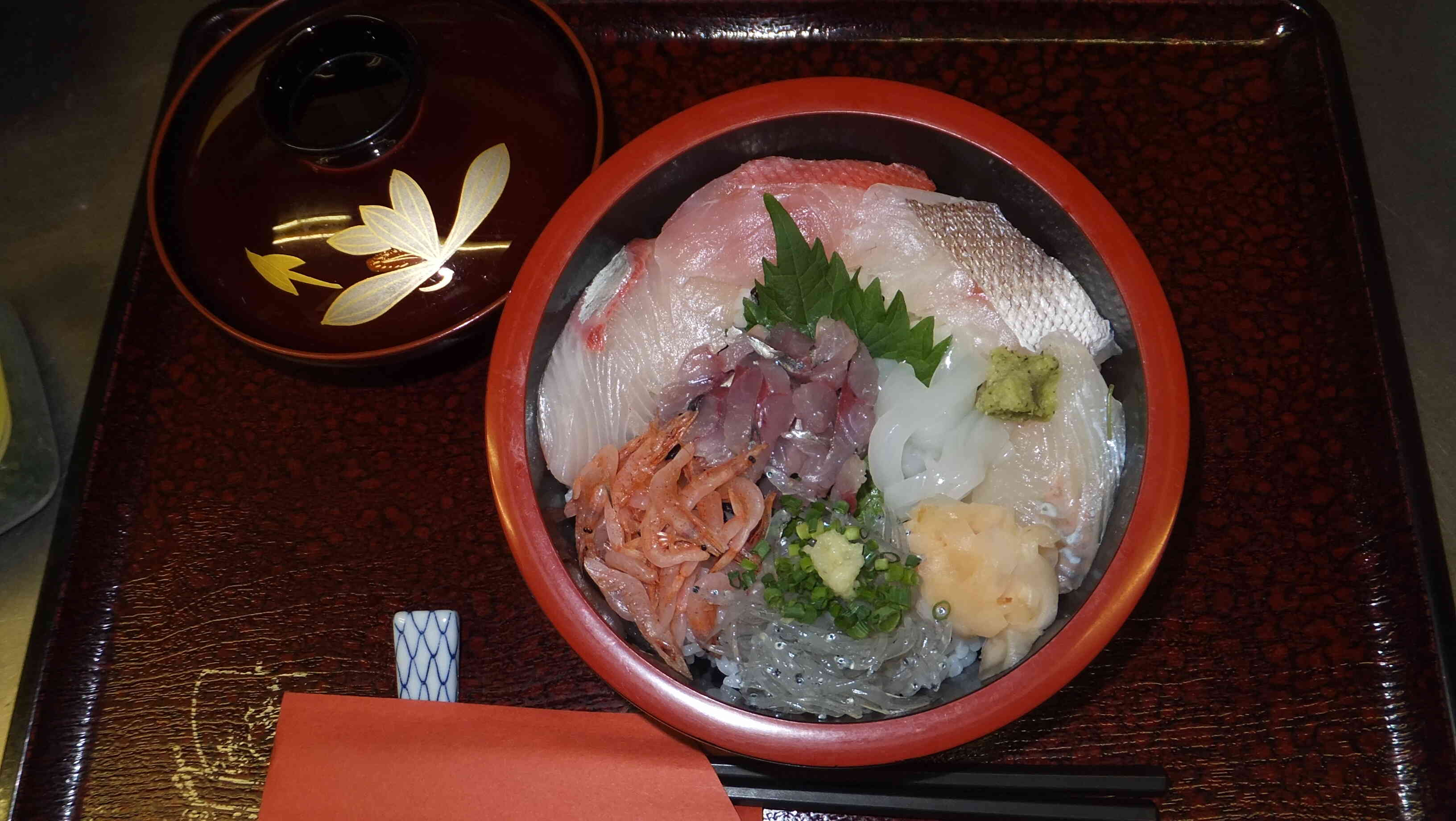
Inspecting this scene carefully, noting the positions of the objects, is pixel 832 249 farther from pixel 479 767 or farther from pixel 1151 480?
pixel 479 767

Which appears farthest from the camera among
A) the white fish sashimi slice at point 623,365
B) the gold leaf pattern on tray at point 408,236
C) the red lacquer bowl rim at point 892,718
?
the gold leaf pattern on tray at point 408,236

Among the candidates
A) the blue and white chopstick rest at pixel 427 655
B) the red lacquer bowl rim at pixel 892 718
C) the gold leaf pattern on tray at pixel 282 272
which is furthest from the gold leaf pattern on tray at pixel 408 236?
the blue and white chopstick rest at pixel 427 655

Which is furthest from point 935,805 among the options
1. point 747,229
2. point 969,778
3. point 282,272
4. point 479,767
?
point 282,272

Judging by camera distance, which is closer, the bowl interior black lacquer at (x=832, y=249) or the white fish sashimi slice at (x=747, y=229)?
the bowl interior black lacquer at (x=832, y=249)

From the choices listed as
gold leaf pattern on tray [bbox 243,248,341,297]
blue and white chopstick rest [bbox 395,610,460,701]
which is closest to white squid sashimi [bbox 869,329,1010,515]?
blue and white chopstick rest [bbox 395,610,460,701]

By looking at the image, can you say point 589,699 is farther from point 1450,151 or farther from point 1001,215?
point 1450,151

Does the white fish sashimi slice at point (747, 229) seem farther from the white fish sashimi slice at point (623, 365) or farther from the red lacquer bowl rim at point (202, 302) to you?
the red lacquer bowl rim at point (202, 302)

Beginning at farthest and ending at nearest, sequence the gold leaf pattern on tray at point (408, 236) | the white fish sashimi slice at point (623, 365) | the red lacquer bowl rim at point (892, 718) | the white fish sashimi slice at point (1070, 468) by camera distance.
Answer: the gold leaf pattern on tray at point (408, 236)
the white fish sashimi slice at point (623, 365)
the white fish sashimi slice at point (1070, 468)
the red lacquer bowl rim at point (892, 718)
